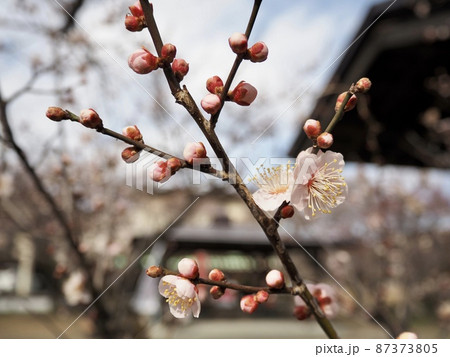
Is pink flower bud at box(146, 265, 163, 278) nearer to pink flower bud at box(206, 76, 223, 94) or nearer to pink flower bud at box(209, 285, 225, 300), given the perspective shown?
pink flower bud at box(209, 285, 225, 300)

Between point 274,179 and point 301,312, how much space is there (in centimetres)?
25

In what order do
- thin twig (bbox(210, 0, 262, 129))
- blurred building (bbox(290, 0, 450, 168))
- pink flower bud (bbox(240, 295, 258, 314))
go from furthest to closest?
blurred building (bbox(290, 0, 450, 168)), pink flower bud (bbox(240, 295, 258, 314)), thin twig (bbox(210, 0, 262, 129))

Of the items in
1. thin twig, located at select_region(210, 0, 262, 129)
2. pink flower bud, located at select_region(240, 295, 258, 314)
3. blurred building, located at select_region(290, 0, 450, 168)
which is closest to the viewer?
thin twig, located at select_region(210, 0, 262, 129)

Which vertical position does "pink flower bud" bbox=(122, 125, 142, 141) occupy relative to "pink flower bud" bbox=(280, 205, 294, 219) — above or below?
above

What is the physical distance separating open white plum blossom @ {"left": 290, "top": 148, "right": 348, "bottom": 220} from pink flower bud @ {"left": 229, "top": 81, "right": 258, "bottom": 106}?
112mm

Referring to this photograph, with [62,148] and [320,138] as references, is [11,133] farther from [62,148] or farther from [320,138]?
[320,138]

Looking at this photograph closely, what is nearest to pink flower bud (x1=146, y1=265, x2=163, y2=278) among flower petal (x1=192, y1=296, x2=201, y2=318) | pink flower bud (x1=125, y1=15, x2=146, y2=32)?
flower petal (x1=192, y1=296, x2=201, y2=318)

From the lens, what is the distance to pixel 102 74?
7.87ft

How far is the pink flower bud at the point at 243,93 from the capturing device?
671 millimetres

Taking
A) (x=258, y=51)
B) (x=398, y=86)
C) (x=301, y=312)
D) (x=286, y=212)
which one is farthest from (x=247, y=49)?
(x=398, y=86)

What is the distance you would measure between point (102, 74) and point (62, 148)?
53 cm

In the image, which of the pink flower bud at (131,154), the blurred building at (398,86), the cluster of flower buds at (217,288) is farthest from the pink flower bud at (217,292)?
the blurred building at (398,86)

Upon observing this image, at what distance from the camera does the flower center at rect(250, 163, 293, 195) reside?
0.71 m
